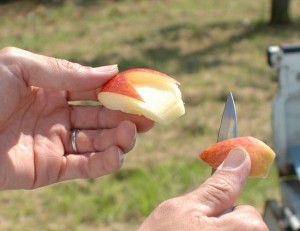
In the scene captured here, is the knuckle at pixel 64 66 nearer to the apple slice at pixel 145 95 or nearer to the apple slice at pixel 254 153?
the apple slice at pixel 145 95

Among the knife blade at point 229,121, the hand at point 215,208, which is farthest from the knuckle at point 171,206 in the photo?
the knife blade at point 229,121

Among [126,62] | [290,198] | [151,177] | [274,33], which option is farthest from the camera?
[274,33]

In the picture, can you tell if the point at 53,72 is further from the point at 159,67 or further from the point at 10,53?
the point at 159,67

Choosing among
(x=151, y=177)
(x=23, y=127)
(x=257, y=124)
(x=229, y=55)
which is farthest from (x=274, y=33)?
(x=23, y=127)

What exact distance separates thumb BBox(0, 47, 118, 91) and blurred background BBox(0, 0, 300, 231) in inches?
59.0

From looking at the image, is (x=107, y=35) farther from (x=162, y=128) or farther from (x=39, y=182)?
(x=39, y=182)

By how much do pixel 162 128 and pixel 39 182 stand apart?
2402 millimetres

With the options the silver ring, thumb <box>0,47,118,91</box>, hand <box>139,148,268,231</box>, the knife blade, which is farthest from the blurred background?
hand <box>139,148,268,231</box>

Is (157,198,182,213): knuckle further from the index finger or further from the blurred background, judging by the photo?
the blurred background

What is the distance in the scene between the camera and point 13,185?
1.72 m

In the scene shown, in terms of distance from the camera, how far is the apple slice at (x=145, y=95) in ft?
5.08

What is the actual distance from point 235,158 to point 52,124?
69 centimetres

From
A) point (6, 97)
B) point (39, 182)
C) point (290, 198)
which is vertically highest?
point (6, 97)

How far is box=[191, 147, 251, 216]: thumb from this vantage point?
4.20 feet
